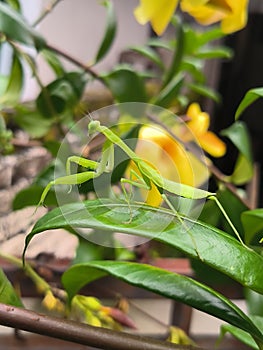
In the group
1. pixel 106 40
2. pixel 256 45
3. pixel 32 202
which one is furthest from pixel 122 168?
pixel 256 45

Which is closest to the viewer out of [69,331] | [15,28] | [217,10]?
[69,331]

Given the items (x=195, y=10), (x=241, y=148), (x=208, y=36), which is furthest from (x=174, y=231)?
(x=208, y=36)

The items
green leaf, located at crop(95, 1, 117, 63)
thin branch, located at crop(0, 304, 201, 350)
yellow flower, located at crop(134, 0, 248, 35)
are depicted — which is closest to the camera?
thin branch, located at crop(0, 304, 201, 350)

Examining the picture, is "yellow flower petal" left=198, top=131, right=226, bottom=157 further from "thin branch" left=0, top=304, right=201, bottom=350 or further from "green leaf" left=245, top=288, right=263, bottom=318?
"thin branch" left=0, top=304, right=201, bottom=350

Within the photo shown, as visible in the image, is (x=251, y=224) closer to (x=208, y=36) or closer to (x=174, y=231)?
(x=174, y=231)

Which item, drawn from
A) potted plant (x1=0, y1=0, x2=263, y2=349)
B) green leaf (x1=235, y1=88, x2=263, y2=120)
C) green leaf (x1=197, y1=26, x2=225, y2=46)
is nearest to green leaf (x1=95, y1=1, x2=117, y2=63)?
potted plant (x1=0, y1=0, x2=263, y2=349)

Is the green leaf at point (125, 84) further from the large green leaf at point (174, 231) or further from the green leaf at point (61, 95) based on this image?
the large green leaf at point (174, 231)
